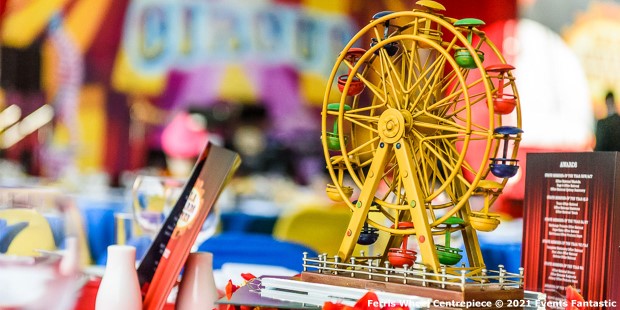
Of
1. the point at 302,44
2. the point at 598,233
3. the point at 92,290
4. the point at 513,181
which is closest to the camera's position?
the point at 598,233

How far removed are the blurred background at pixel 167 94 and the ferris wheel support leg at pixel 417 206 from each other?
1.81 m

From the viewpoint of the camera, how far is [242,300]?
2.96 ft

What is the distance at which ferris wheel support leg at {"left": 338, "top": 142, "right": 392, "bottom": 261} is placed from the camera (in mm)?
1002

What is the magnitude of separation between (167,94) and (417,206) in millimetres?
2124

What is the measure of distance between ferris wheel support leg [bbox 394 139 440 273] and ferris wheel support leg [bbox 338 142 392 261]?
0.09ft

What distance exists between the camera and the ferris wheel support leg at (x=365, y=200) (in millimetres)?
1002

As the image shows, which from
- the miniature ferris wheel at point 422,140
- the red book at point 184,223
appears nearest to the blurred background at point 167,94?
the red book at point 184,223

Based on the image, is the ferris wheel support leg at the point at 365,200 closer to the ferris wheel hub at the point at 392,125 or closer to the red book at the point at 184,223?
the ferris wheel hub at the point at 392,125

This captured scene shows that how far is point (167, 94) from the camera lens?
9.61 ft

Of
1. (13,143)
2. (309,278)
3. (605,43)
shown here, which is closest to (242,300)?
(309,278)

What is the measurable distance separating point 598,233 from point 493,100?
248 mm

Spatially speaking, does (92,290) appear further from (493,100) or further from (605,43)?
(605,43)

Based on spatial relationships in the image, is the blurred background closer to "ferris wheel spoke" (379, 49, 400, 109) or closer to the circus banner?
the circus banner

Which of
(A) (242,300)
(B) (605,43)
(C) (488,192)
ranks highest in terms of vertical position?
(B) (605,43)
